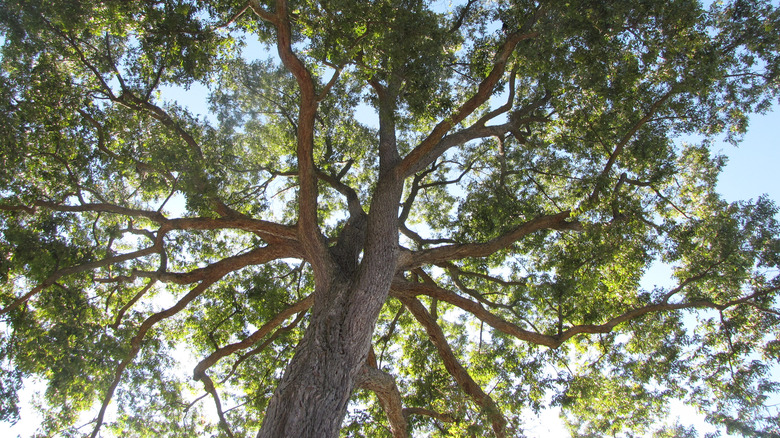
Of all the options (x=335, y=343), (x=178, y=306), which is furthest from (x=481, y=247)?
(x=178, y=306)

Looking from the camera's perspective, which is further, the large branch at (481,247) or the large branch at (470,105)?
the large branch at (481,247)

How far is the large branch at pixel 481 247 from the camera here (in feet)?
22.7

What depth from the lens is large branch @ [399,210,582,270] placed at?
22.7ft

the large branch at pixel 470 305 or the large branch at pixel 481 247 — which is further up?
the large branch at pixel 481 247

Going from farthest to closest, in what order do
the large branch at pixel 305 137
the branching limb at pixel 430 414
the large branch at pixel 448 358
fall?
the branching limb at pixel 430 414, the large branch at pixel 448 358, the large branch at pixel 305 137

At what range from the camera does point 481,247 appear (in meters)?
6.93

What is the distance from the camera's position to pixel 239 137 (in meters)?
9.63

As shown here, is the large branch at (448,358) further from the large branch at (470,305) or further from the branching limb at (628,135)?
the branching limb at (628,135)

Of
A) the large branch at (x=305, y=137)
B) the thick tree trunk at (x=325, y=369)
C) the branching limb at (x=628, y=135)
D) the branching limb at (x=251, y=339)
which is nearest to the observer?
the thick tree trunk at (x=325, y=369)

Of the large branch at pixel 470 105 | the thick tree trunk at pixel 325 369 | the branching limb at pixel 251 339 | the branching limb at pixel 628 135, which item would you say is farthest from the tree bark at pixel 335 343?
the branching limb at pixel 628 135

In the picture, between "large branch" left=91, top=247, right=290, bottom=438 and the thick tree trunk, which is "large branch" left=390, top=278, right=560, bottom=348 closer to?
the thick tree trunk

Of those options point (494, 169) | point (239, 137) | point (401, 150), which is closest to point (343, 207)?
point (401, 150)

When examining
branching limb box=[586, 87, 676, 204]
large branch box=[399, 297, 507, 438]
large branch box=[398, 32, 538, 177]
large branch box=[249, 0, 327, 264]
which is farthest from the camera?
large branch box=[399, 297, 507, 438]

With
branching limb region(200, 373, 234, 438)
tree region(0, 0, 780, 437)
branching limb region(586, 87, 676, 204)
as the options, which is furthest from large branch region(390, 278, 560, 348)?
branching limb region(200, 373, 234, 438)
